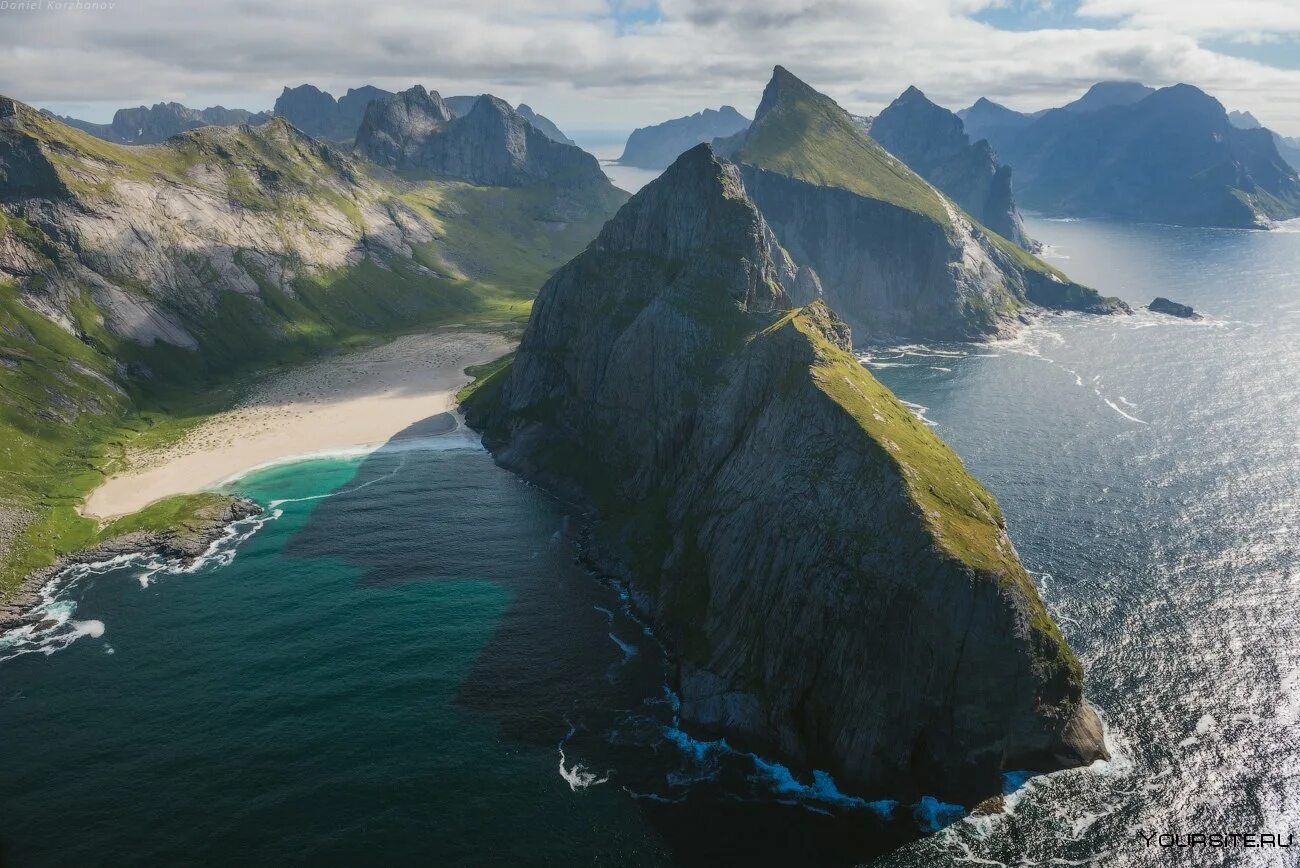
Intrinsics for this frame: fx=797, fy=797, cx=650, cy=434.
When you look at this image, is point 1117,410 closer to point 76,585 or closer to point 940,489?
point 940,489

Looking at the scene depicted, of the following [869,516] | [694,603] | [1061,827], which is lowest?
[1061,827]

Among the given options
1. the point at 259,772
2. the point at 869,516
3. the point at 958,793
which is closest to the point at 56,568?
the point at 259,772

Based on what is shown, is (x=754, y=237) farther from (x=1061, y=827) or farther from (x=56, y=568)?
(x=56, y=568)

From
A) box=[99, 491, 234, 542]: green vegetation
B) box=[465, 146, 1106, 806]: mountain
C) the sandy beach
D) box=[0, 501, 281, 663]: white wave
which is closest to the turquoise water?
box=[0, 501, 281, 663]: white wave

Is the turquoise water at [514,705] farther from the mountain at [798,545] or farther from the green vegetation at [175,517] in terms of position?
the green vegetation at [175,517]

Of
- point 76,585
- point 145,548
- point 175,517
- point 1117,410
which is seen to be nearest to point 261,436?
point 175,517

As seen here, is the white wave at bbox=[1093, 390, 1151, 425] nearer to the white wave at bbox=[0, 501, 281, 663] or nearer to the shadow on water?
the shadow on water
